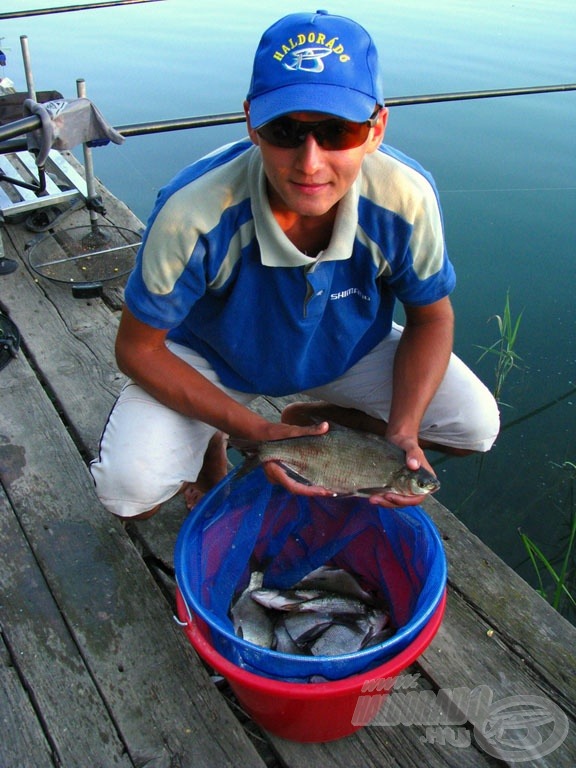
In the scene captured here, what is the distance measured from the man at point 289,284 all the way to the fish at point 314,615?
14.4 inches

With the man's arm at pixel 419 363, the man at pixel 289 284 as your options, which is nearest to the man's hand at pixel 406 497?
the man at pixel 289 284

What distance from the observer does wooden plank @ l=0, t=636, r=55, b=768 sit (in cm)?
163

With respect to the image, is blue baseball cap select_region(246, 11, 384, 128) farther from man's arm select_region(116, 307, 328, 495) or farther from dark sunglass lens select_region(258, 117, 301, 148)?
man's arm select_region(116, 307, 328, 495)

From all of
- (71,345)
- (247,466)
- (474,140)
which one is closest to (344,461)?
(247,466)

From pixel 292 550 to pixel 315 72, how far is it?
4.26 ft

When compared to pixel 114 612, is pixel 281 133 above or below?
above

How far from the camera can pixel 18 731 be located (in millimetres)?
1677

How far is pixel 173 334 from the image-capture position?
7.22ft

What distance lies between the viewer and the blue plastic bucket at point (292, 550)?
157 centimetres

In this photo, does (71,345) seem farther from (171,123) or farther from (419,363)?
(419,363)

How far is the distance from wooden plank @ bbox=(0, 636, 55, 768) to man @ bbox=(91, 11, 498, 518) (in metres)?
0.50

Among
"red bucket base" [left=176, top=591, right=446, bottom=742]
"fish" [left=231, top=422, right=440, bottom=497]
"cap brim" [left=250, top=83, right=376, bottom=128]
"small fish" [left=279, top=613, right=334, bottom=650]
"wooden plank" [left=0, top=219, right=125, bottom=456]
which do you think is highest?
"cap brim" [left=250, top=83, right=376, bottom=128]

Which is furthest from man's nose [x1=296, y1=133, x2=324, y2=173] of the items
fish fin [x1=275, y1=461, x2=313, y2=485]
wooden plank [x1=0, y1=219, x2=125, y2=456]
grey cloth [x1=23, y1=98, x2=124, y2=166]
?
grey cloth [x1=23, y1=98, x2=124, y2=166]

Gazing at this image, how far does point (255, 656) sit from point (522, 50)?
1000 centimetres
